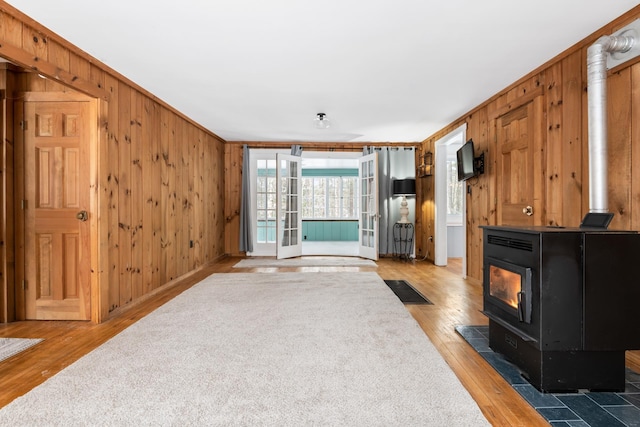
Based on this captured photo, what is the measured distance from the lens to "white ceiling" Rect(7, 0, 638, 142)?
2.09 metres

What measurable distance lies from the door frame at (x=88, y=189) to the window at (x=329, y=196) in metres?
7.61

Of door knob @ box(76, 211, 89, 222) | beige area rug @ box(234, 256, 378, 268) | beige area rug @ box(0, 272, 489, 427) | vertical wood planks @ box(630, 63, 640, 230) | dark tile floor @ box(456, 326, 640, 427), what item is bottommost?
dark tile floor @ box(456, 326, 640, 427)

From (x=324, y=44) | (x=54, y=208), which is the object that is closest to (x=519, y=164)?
(x=324, y=44)

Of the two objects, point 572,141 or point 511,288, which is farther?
point 572,141

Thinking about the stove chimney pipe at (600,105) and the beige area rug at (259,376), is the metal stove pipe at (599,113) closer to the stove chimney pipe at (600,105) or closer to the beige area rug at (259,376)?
the stove chimney pipe at (600,105)

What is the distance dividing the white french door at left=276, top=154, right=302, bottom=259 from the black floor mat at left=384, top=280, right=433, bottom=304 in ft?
8.16

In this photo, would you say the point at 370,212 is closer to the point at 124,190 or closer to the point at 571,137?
the point at 571,137

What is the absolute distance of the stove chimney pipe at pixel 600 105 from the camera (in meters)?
2.04

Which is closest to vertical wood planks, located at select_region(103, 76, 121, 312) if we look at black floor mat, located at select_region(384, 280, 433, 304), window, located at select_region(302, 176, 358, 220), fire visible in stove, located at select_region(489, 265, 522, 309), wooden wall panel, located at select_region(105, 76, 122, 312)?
wooden wall panel, located at select_region(105, 76, 122, 312)

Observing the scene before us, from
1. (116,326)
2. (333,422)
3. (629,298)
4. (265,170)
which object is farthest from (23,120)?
(629,298)

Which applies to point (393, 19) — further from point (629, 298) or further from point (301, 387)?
point (301, 387)

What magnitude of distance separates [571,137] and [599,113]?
649 mm

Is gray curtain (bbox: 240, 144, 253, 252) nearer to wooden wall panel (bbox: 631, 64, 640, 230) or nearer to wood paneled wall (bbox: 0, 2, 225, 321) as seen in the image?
wood paneled wall (bbox: 0, 2, 225, 321)

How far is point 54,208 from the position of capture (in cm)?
288
